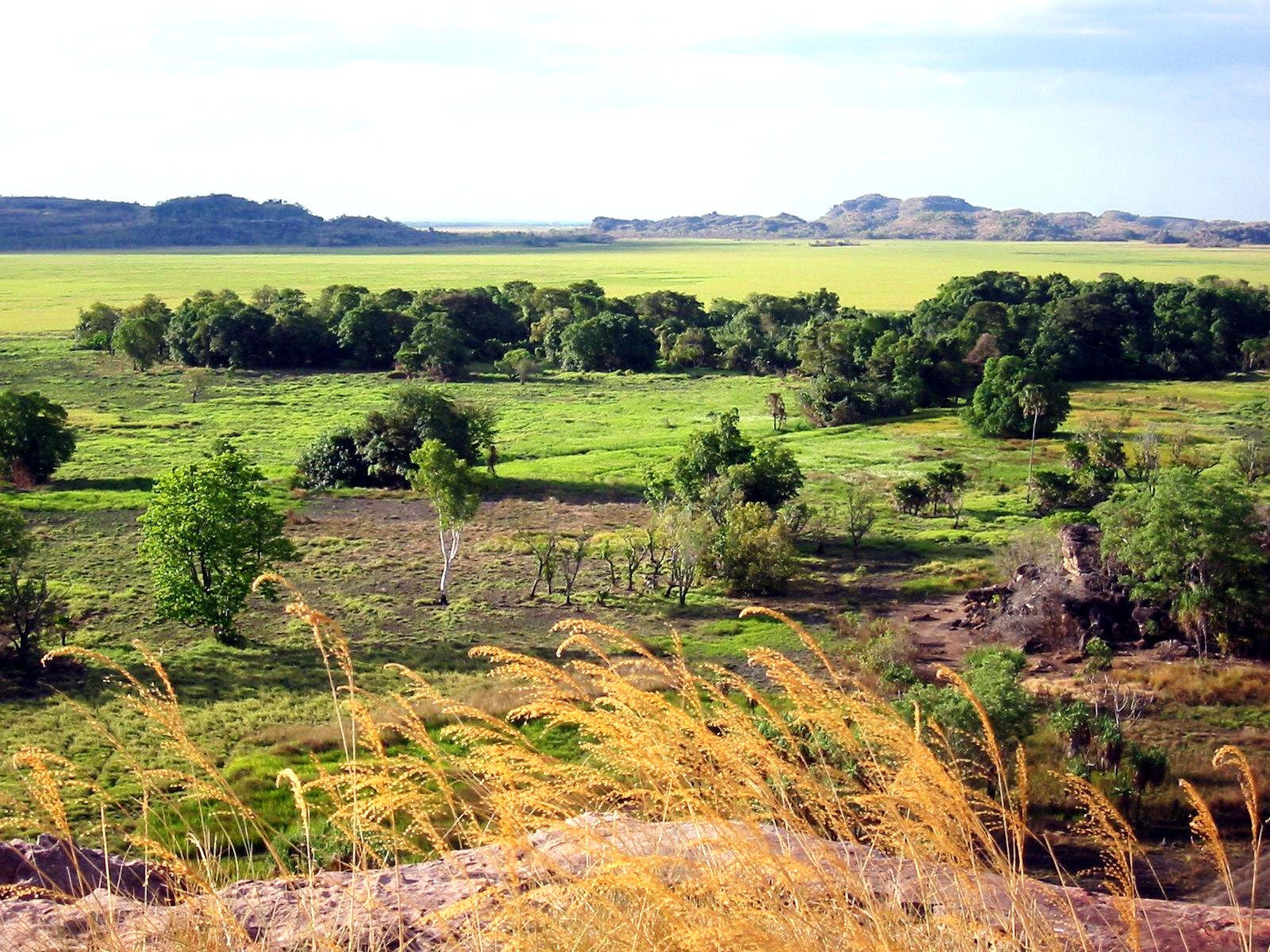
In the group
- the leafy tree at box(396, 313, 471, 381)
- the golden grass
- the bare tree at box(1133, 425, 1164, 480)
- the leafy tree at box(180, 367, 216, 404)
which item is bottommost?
the bare tree at box(1133, 425, 1164, 480)

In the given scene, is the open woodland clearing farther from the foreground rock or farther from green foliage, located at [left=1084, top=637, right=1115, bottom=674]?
green foliage, located at [left=1084, top=637, right=1115, bottom=674]

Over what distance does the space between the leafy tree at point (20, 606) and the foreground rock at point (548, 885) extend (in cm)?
1882

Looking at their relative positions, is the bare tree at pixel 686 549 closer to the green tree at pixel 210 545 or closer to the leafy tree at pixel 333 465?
the green tree at pixel 210 545

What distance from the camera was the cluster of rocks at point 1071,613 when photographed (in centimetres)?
2388

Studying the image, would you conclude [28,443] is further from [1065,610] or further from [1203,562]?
[1203,562]

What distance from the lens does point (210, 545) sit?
2473cm

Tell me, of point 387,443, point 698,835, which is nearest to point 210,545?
point 387,443

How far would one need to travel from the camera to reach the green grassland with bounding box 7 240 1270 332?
116750 millimetres

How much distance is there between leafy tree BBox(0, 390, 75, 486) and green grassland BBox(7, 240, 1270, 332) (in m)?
52.5

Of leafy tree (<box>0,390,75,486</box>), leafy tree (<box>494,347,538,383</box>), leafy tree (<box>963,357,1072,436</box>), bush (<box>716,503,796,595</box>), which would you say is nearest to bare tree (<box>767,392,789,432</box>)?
leafy tree (<box>963,357,1072,436</box>)

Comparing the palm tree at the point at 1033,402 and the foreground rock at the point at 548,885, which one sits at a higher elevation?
the foreground rock at the point at 548,885

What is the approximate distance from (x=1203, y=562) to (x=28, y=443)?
36902 millimetres

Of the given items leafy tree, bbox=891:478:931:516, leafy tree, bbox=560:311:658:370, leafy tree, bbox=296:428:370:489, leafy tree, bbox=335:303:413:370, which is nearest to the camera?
leafy tree, bbox=891:478:931:516

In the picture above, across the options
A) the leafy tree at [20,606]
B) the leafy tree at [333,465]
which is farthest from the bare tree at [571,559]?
the leafy tree at [333,465]
